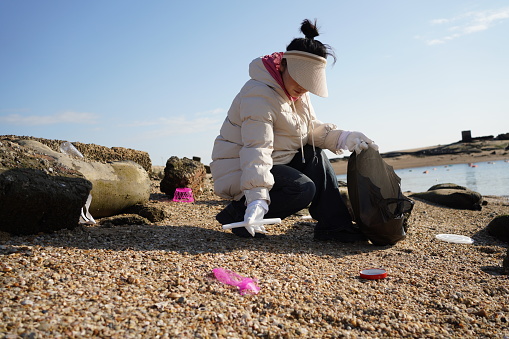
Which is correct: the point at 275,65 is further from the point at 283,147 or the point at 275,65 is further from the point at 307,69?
the point at 283,147

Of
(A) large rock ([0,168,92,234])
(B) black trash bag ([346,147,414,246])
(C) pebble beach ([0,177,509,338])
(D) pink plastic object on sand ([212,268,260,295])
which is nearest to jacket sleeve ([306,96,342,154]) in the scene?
(B) black trash bag ([346,147,414,246])

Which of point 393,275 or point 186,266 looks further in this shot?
point 393,275

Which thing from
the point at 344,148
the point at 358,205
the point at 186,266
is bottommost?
the point at 186,266

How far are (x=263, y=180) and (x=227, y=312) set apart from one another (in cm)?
148

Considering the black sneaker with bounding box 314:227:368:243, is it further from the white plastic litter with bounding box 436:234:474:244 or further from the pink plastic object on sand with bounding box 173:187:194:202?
the pink plastic object on sand with bounding box 173:187:194:202

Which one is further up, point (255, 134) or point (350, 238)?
point (255, 134)

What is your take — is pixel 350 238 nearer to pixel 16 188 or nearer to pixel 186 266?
pixel 186 266

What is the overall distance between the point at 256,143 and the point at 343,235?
1321 millimetres

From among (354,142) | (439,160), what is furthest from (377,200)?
(439,160)

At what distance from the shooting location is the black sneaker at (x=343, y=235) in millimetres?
4113

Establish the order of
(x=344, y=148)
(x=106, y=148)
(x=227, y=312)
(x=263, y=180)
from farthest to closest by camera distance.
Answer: (x=106, y=148), (x=344, y=148), (x=263, y=180), (x=227, y=312)

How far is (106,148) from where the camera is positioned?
754 centimetres

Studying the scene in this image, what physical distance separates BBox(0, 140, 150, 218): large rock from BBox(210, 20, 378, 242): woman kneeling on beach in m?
1.53

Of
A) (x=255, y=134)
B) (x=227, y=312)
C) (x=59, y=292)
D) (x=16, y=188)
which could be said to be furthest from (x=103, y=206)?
(x=227, y=312)
